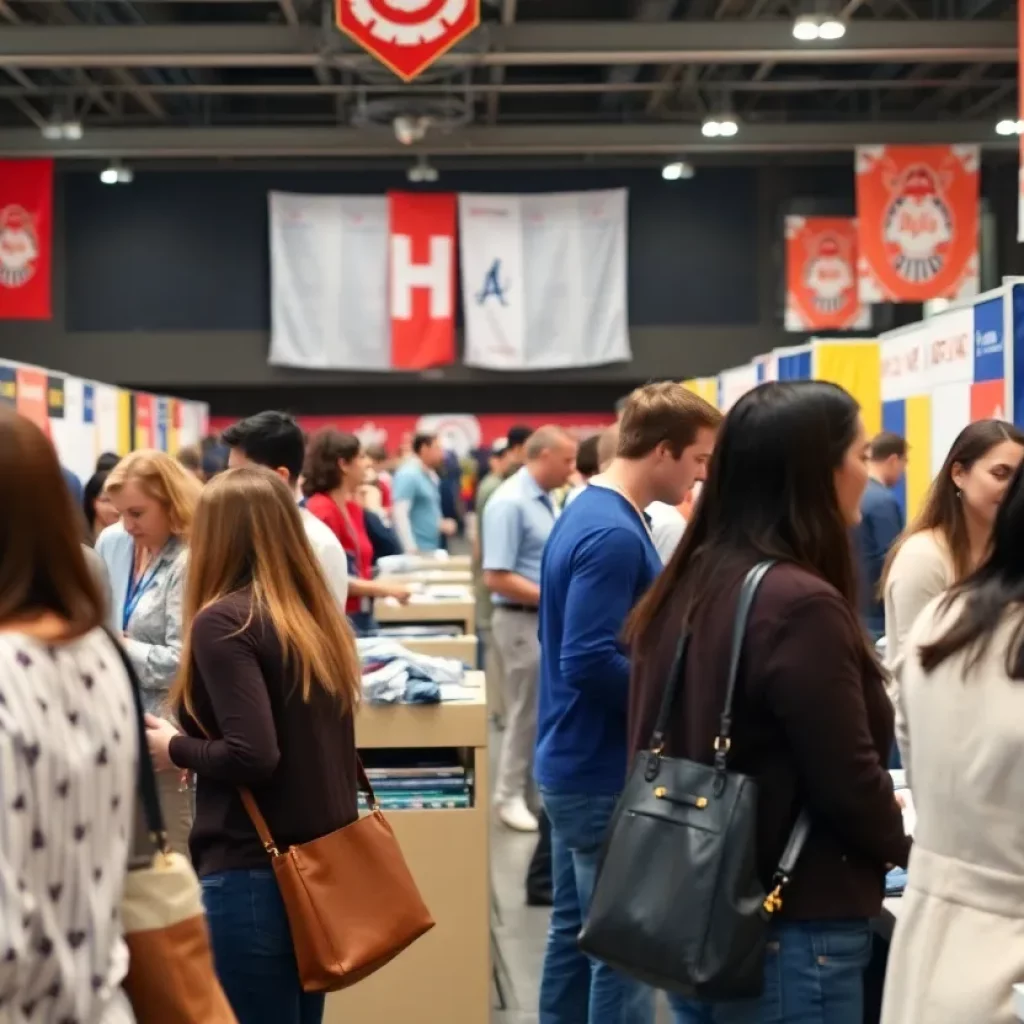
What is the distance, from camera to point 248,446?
410cm

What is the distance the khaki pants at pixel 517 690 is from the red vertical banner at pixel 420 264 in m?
11.4

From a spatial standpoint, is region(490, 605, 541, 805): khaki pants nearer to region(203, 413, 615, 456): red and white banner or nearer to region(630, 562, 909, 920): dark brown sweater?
region(630, 562, 909, 920): dark brown sweater

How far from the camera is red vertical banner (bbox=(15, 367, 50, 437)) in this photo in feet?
Answer: 26.4

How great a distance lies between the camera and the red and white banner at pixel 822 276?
1536cm

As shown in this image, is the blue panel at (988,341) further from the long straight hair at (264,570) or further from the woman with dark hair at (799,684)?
the woman with dark hair at (799,684)

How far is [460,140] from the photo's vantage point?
15859 mm

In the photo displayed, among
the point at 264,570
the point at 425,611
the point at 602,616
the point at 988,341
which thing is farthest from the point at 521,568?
the point at 264,570

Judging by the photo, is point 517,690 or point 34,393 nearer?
point 517,690

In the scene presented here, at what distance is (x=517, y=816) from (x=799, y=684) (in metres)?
4.96

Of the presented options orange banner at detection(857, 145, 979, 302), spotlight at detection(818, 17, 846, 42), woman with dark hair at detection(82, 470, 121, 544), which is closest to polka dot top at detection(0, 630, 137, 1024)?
woman with dark hair at detection(82, 470, 121, 544)

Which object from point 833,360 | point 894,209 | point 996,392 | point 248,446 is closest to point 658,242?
point 894,209

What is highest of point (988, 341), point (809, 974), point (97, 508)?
point (988, 341)

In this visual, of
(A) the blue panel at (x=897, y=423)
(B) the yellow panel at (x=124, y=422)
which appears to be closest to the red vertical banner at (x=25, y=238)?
(B) the yellow panel at (x=124, y=422)

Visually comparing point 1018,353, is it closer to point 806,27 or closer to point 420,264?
point 806,27
